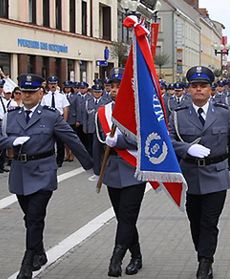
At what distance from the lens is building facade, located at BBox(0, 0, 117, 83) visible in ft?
107

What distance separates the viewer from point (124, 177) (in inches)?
274

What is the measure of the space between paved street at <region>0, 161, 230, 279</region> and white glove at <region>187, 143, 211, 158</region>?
1264 mm

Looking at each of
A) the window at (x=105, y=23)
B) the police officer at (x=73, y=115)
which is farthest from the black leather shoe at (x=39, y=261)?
the window at (x=105, y=23)

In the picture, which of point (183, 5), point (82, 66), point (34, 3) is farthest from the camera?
point (183, 5)

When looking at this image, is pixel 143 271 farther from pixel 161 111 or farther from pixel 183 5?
pixel 183 5

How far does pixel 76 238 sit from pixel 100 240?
0.31 m

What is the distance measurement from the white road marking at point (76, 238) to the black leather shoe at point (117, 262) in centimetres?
74

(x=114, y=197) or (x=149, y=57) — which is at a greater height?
(x=149, y=57)

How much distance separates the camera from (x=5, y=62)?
A: 3212 centimetres

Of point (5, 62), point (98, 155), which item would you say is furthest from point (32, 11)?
point (98, 155)

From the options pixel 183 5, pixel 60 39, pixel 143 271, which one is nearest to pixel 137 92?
pixel 143 271

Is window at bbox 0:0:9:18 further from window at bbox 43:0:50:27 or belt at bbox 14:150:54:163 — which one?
belt at bbox 14:150:54:163

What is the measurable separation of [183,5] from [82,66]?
56531 millimetres

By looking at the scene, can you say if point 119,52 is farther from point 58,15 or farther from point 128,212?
point 128,212
